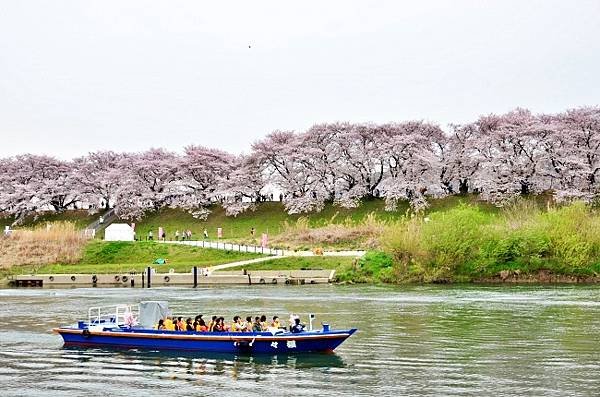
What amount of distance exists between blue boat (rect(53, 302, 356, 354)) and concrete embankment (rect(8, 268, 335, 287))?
37.2 m

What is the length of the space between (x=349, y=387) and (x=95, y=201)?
112949 millimetres

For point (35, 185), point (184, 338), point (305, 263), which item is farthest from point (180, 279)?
point (35, 185)

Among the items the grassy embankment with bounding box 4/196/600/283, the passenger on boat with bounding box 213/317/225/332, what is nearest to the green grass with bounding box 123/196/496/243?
the grassy embankment with bounding box 4/196/600/283

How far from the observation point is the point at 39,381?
31969mm

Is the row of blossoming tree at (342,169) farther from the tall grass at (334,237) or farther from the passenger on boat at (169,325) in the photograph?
the passenger on boat at (169,325)

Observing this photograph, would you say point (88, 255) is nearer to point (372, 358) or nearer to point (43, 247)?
point (43, 247)

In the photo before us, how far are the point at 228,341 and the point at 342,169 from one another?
88.0 m

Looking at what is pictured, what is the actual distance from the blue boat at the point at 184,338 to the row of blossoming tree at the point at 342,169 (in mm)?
77752

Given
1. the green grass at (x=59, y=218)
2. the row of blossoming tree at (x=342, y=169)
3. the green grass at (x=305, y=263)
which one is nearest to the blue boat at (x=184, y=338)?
the green grass at (x=305, y=263)

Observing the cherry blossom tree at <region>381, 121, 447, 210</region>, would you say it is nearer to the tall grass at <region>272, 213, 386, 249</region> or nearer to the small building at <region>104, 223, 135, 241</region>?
the tall grass at <region>272, 213, 386, 249</region>

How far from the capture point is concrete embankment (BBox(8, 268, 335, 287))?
264 ft

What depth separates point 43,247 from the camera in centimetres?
9744

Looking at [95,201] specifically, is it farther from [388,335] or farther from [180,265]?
[388,335]

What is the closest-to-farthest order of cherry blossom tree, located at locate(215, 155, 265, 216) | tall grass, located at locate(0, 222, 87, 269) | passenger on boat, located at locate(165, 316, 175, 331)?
1. passenger on boat, located at locate(165, 316, 175, 331)
2. tall grass, located at locate(0, 222, 87, 269)
3. cherry blossom tree, located at locate(215, 155, 265, 216)
